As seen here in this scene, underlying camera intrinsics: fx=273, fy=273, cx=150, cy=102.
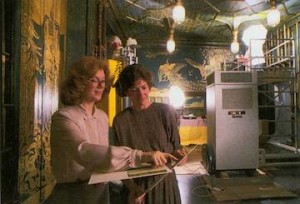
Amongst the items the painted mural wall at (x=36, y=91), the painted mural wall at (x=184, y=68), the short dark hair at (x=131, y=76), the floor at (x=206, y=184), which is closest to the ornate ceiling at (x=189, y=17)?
the painted mural wall at (x=184, y=68)

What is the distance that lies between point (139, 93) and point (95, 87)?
37 cm

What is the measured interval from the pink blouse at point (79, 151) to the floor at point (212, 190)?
275 centimetres

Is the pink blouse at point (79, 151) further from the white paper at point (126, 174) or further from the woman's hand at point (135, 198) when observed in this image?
the woman's hand at point (135, 198)

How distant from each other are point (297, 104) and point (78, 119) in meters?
5.96

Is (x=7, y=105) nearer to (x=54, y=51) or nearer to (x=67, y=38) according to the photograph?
(x=54, y=51)

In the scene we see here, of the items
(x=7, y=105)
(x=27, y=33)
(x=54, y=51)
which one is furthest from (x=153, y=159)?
(x=54, y=51)

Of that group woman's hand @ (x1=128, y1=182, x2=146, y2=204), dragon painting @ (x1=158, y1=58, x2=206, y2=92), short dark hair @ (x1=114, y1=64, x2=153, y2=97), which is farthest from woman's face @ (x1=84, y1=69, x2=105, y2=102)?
dragon painting @ (x1=158, y1=58, x2=206, y2=92)

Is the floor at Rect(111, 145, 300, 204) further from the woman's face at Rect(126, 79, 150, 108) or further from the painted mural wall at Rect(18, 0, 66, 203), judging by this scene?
the woman's face at Rect(126, 79, 150, 108)

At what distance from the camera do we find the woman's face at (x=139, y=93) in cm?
160

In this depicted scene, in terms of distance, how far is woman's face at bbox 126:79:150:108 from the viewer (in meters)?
1.60

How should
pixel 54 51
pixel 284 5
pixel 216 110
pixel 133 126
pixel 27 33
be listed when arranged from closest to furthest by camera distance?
pixel 133 126 < pixel 27 33 < pixel 54 51 < pixel 216 110 < pixel 284 5

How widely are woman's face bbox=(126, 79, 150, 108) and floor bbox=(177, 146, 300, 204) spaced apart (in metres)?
2.43

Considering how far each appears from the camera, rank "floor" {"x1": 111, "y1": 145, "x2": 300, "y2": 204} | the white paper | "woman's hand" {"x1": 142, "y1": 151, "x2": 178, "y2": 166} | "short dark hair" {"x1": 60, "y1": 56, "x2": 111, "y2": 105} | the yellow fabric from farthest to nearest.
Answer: the yellow fabric → "floor" {"x1": 111, "y1": 145, "x2": 300, "y2": 204} → "short dark hair" {"x1": 60, "y1": 56, "x2": 111, "y2": 105} → "woman's hand" {"x1": 142, "y1": 151, "x2": 178, "y2": 166} → the white paper

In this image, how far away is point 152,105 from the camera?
1.69 metres
